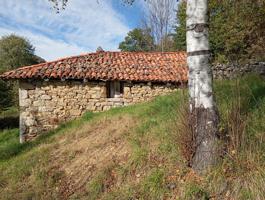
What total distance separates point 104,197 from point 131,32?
33375mm

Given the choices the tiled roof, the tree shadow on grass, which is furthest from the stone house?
the tree shadow on grass

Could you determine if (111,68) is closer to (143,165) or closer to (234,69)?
(234,69)

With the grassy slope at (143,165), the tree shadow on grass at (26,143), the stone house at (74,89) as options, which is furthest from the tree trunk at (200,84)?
the stone house at (74,89)

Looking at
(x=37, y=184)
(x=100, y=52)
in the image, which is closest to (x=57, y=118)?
(x=100, y=52)

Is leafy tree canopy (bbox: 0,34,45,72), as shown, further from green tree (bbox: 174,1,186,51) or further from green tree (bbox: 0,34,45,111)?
green tree (bbox: 174,1,186,51)

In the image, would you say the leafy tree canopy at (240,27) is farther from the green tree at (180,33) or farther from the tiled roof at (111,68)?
the green tree at (180,33)

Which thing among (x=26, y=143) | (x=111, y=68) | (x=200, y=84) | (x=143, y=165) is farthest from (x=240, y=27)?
(x=143, y=165)

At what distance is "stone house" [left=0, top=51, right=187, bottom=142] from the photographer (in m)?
11.9

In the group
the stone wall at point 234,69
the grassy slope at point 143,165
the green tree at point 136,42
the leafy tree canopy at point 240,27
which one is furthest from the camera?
the green tree at point 136,42

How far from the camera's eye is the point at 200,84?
4.17m

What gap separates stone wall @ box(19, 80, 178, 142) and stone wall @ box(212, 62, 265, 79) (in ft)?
10.5

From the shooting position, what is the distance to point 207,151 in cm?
403

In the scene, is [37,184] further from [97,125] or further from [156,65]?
[156,65]

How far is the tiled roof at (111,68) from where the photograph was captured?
39.3 feet
